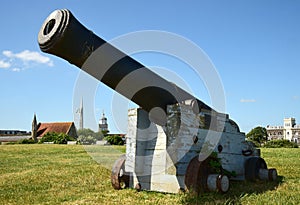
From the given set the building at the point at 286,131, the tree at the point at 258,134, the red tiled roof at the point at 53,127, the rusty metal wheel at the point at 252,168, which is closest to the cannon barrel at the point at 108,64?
the rusty metal wheel at the point at 252,168

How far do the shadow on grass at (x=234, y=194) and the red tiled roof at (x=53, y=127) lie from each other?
223 ft

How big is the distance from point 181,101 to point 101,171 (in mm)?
4852

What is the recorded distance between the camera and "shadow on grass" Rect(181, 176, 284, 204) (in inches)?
238

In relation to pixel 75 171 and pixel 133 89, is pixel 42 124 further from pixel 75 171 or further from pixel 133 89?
pixel 133 89

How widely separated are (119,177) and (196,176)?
1.78 m

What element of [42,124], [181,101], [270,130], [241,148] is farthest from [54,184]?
[270,130]

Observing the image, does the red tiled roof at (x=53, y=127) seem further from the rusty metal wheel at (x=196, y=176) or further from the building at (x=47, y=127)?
the rusty metal wheel at (x=196, y=176)

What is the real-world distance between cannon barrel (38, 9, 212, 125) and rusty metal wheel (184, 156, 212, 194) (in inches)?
41.0

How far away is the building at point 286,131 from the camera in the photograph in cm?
11712

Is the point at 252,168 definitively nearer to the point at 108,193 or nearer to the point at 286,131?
the point at 108,193

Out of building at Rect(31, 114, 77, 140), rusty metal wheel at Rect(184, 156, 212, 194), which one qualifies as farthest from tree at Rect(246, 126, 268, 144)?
rusty metal wheel at Rect(184, 156, 212, 194)

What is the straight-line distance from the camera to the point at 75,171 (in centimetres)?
1092

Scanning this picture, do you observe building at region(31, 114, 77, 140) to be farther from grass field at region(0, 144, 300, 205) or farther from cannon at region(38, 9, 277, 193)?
cannon at region(38, 9, 277, 193)

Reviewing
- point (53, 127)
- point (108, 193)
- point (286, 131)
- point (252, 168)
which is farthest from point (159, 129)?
point (286, 131)
